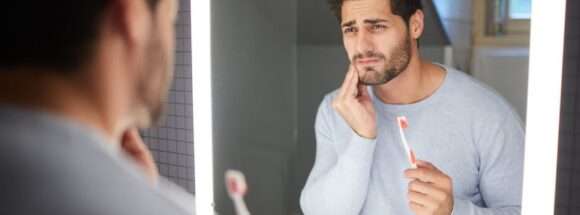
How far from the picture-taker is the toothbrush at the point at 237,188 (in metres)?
1.64

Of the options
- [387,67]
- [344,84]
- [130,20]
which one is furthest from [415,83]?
[130,20]

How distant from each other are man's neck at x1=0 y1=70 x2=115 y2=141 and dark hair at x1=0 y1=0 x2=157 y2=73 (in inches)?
0.7

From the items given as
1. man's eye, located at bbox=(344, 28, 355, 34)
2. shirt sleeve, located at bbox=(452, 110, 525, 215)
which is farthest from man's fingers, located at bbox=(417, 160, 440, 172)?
man's eye, located at bbox=(344, 28, 355, 34)

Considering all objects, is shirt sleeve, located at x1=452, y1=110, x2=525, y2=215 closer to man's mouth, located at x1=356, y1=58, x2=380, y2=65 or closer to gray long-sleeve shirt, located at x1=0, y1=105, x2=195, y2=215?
man's mouth, located at x1=356, y1=58, x2=380, y2=65

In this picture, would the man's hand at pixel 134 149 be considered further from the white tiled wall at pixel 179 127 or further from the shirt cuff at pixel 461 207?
the white tiled wall at pixel 179 127

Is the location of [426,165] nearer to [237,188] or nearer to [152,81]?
[237,188]

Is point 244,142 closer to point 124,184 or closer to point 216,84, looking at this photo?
point 216,84

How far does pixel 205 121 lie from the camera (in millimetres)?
1684

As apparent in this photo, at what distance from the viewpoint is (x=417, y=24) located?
123 cm

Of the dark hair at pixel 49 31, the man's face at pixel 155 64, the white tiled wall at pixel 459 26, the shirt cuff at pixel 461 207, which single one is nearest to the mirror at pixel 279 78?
the white tiled wall at pixel 459 26

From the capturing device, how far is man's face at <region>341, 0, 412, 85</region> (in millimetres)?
1251

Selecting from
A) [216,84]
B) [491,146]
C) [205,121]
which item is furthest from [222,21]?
[491,146]

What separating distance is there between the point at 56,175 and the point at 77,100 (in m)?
0.10

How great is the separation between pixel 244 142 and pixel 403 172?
0.53 meters
